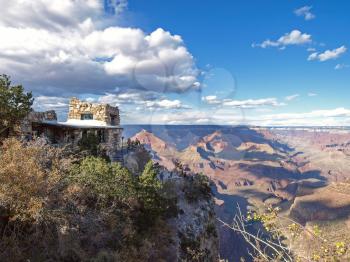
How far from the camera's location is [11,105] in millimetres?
30188

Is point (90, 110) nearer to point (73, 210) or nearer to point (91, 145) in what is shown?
point (91, 145)

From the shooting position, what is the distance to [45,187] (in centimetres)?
2086

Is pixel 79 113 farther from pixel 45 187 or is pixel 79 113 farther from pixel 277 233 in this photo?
pixel 277 233

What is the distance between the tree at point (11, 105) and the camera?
2939cm

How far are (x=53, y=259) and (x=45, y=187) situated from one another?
413 centimetres

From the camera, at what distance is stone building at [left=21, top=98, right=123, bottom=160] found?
1458 inches

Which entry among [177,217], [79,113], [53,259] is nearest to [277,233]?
[53,259]

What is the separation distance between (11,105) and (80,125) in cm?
1000

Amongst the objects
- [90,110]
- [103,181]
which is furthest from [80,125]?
[103,181]

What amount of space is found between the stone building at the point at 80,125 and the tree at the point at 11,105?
1.69m

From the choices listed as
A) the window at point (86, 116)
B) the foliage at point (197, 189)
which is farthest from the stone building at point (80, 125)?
the foliage at point (197, 189)

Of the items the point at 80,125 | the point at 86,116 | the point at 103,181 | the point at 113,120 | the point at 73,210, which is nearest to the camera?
the point at 73,210

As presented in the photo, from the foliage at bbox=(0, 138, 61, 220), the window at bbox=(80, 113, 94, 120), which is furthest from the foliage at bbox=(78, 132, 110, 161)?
the foliage at bbox=(0, 138, 61, 220)

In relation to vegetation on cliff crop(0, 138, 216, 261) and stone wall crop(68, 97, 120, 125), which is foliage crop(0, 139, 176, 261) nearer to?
vegetation on cliff crop(0, 138, 216, 261)
